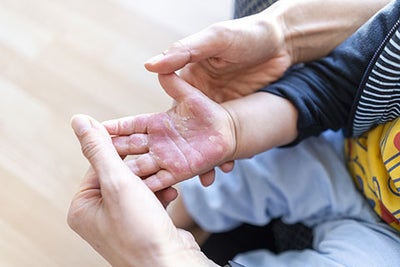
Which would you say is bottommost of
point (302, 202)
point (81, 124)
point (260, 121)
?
point (302, 202)

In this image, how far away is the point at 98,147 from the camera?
1.96ft

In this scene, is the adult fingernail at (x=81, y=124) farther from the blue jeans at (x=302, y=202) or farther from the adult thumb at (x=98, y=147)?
the blue jeans at (x=302, y=202)

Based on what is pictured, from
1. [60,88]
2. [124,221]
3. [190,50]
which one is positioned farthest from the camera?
[60,88]

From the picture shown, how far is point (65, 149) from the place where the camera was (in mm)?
942

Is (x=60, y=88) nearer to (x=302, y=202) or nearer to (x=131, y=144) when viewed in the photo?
(x=131, y=144)

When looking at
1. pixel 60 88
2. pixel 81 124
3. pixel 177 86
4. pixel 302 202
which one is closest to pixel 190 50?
pixel 177 86

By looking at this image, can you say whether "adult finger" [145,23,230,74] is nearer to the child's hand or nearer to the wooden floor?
the child's hand

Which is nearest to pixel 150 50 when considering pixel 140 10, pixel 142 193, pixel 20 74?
pixel 140 10

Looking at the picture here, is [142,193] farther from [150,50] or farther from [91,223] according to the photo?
[150,50]

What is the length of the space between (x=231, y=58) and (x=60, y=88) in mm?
418

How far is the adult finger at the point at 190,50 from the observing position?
2.17 feet

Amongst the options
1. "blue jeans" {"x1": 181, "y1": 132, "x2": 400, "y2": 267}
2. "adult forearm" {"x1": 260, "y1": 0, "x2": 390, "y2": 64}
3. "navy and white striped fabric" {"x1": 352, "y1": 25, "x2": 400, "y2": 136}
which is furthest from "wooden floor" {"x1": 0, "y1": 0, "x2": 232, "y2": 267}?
"navy and white striped fabric" {"x1": 352, "y1": 25, "x2": 400, "y2": 136}

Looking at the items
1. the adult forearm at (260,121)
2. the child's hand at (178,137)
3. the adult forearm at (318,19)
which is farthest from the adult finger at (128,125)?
the adult forearm at (318,19)

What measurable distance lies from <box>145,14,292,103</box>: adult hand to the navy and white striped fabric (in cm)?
15
